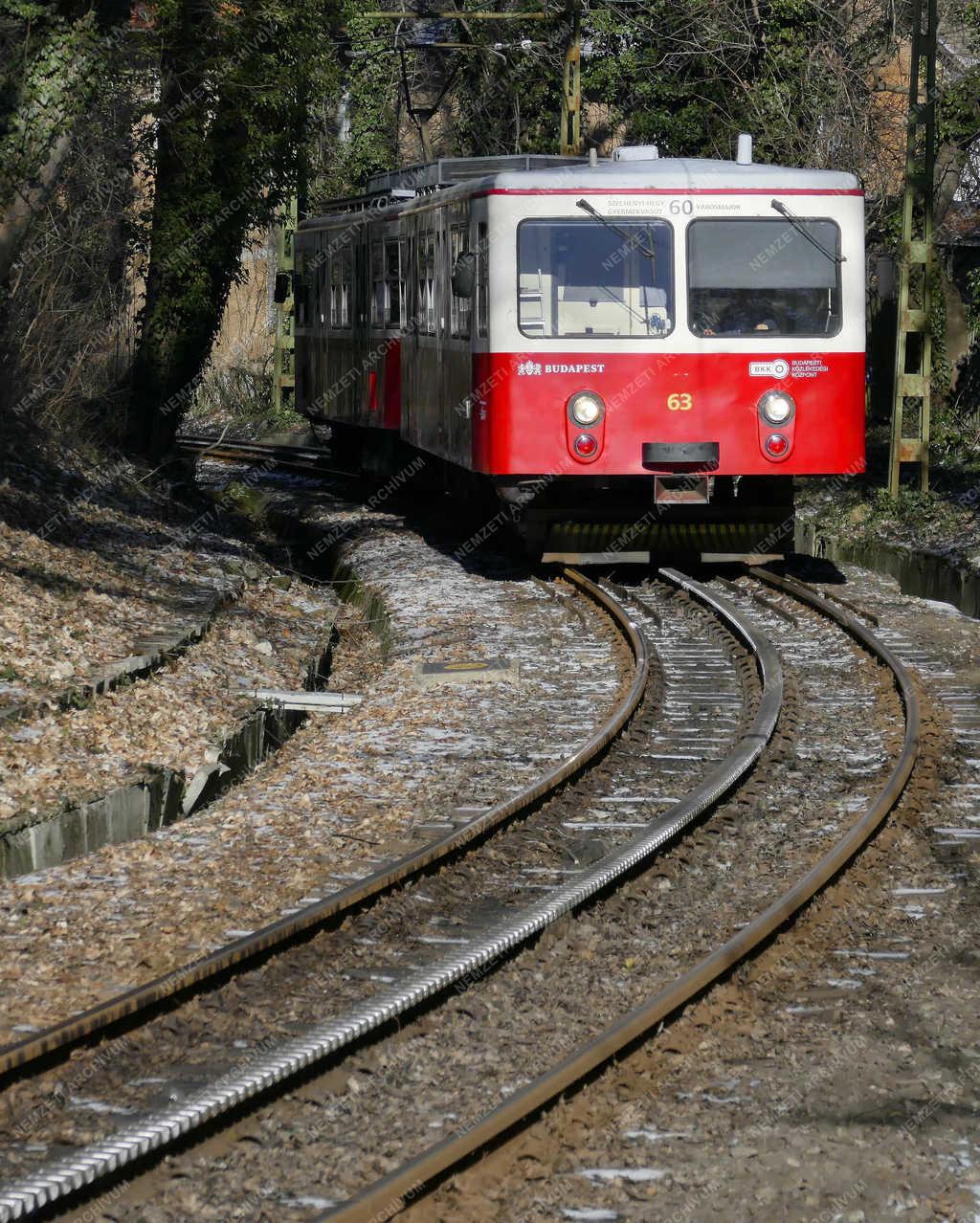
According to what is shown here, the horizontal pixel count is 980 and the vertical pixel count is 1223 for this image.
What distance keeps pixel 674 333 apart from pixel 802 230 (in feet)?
4.22

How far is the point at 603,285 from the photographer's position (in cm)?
1413

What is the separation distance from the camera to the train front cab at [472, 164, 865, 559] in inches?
552

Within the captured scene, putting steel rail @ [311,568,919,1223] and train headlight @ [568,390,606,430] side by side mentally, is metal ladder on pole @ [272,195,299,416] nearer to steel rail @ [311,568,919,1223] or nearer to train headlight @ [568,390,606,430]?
train headlight @ [568,390,606,430]

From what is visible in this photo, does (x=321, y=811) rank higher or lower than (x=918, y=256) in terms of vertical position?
lower

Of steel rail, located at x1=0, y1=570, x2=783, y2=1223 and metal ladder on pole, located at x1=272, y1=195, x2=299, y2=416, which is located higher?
metal ladder on pole, located at x1=272, y1=195, x2=299, y2=416

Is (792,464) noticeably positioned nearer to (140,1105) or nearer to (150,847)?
(150,847)

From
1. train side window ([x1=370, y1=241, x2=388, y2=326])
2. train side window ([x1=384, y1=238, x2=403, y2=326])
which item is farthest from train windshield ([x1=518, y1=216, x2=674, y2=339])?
train side window ([x1=370, y1=241, x2=388, y2=326])

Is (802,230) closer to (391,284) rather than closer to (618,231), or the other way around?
(618,231)

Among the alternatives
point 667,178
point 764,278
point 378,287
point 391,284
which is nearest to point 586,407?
point 764,278

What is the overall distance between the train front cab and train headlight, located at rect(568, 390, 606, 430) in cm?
1

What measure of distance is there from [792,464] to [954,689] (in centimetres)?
355

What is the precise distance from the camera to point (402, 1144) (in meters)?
4.80

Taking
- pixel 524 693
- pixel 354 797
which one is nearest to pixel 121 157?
pixel 524 693

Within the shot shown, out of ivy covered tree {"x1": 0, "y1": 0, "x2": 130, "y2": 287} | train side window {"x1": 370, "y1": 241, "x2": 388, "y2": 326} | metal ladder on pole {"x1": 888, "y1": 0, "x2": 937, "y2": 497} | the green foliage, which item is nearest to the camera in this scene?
ivy covered tree {"x1": 0, "y1": 0, "x2": 130, "y2": 287}
